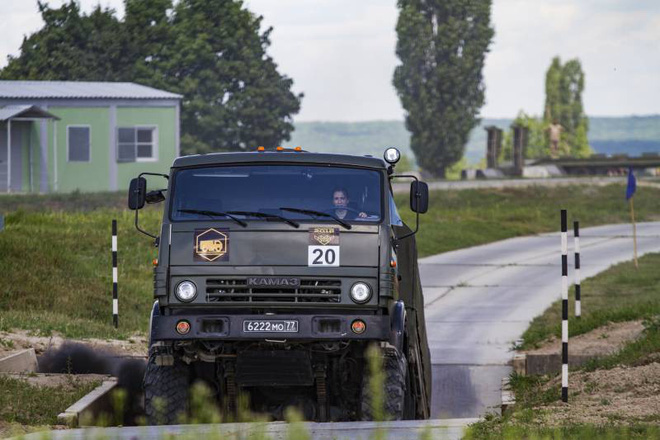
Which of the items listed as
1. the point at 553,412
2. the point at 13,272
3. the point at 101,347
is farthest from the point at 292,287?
the point at 13,272

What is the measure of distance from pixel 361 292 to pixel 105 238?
1700 centimetres

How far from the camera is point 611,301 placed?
21297mm

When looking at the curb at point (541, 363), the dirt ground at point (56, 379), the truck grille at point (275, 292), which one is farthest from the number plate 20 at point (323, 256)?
the curb at point (541, 363)

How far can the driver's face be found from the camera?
10.2 metres

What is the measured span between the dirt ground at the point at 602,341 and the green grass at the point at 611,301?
0.69 ft

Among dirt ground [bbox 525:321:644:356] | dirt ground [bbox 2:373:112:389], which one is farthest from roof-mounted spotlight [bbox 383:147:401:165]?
dirt ground [bbox 525:321:644:356]

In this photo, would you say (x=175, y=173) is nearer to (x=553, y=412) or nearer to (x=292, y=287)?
(x=292, y=287)

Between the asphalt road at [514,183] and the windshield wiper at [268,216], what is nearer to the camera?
the windshield wiper at [268,216]

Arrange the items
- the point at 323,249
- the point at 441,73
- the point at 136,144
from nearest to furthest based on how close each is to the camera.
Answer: the point at 323,249, the point at 136,144, the point at 441,73

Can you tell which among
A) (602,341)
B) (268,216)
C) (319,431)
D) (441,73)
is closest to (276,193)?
(268,216)

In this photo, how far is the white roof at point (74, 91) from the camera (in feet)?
155

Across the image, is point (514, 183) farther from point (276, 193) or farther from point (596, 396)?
point (276, 193)

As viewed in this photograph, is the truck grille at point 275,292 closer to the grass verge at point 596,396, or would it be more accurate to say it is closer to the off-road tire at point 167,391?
the off-road tire at point 167,391

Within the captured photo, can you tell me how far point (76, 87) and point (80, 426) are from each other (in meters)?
40.8
